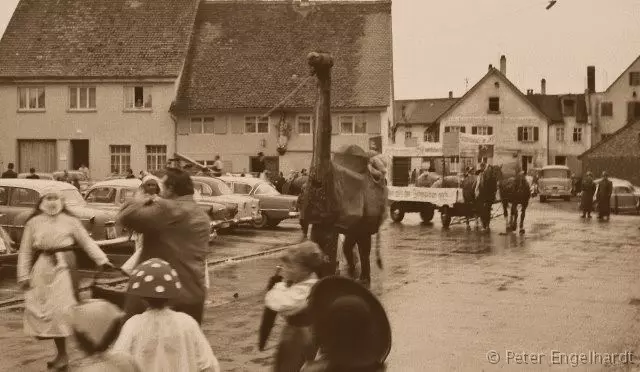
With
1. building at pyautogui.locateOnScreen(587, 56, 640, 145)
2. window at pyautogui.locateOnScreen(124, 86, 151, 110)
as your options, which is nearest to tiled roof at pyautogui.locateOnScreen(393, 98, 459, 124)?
building at pyautogui.locateOnScreen(587, 56, 640, 145)

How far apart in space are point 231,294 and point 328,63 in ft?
20.6

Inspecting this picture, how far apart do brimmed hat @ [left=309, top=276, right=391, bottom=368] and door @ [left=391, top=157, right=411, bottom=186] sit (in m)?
34.9

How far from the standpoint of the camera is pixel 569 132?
9075 centimetres

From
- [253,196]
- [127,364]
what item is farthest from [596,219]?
[127,364]

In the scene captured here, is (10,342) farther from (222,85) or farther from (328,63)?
(222,85)

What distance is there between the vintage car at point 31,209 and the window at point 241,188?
1035cm

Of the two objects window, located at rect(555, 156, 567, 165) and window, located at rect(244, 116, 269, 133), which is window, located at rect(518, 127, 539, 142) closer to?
window, located at rect(555, 156, 567, 165)

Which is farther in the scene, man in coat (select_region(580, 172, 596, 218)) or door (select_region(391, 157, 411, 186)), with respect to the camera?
door (select_region(391, 157, 411, 186))

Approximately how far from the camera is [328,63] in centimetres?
914

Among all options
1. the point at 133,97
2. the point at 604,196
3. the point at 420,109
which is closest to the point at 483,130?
the point at 420,109

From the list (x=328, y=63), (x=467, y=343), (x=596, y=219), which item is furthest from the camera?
(x=596, y=219)

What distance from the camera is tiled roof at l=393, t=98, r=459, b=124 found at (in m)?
110

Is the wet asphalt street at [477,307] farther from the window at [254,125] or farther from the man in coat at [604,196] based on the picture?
the window at [254,125]

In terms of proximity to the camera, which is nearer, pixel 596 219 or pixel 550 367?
pixel 550 367
